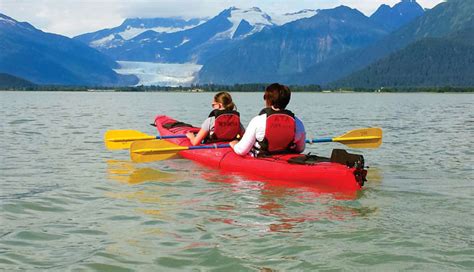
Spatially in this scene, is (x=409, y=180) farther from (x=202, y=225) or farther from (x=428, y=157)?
(x=202, y=225)

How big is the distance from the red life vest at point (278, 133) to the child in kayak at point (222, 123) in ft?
6.18

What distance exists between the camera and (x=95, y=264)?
6980mm

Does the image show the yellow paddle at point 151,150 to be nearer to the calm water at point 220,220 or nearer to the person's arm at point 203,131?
the calm water at point 220,220

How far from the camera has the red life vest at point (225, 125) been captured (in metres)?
13.7

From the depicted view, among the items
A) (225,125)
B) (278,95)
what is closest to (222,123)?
(225,125)

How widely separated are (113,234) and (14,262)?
1504mm

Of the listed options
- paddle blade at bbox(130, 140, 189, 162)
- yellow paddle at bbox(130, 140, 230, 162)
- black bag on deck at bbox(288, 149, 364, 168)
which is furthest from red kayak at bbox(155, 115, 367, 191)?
paddle blade at bbox(130, 140, 189, 162)

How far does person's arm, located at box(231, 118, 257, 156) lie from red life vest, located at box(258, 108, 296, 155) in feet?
0.63

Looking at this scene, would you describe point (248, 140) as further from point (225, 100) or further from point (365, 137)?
point (365, 137)

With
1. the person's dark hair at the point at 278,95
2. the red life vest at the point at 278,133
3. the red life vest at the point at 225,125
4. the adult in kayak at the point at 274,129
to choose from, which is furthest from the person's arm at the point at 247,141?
the red life vest at the point at 225,125

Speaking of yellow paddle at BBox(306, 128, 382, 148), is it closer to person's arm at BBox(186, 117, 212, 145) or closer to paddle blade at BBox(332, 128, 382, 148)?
paddle blade at BBox(332, 128, 382, 148)

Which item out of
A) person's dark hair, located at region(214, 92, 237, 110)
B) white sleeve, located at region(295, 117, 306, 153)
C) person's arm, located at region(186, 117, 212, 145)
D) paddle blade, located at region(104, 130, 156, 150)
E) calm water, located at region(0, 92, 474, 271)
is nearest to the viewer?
calm water, located at region(0, 92, 474, 271)

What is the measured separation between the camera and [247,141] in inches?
475

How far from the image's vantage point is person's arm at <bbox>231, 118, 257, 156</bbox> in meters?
11.8
